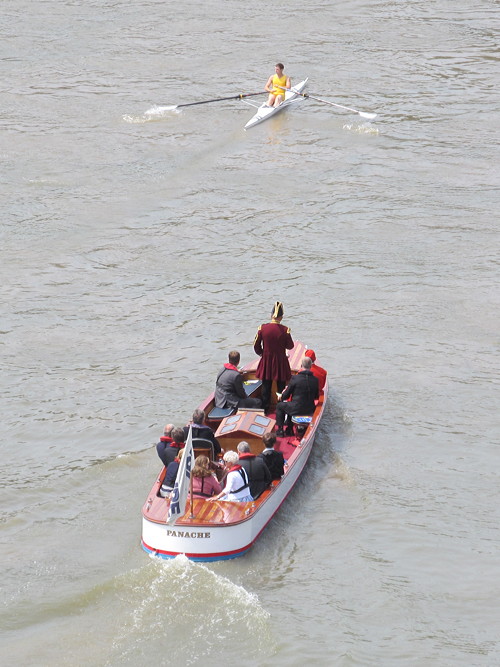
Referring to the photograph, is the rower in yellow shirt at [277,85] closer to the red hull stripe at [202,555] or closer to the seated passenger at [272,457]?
the seated passenger at [272,457]

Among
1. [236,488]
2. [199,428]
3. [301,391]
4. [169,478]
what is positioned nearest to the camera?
[236,488]

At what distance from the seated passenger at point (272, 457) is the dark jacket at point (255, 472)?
0.56 feet

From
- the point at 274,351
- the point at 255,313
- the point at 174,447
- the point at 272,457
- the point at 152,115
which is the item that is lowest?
the point at 255,313

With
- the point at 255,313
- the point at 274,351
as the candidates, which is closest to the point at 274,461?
the point at 274,351

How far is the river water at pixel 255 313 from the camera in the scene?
Result: 12.0m

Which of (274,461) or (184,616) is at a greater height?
(274,461)

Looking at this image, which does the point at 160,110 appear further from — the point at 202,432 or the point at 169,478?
the point at 169,478

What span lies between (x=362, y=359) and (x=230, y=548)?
616 centimetres

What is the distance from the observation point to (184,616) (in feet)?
38.4

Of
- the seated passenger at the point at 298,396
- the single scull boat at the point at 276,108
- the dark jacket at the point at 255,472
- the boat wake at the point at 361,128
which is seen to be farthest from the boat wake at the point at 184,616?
the single scull boat at the point at 276,108

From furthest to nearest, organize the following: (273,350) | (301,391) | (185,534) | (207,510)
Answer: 1. (273,350)
2. (301,391)
3. (207,510)
4. (185,534)

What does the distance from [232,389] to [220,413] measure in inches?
14.5

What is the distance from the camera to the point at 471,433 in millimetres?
15641

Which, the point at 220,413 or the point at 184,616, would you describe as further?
the point at 220,413
